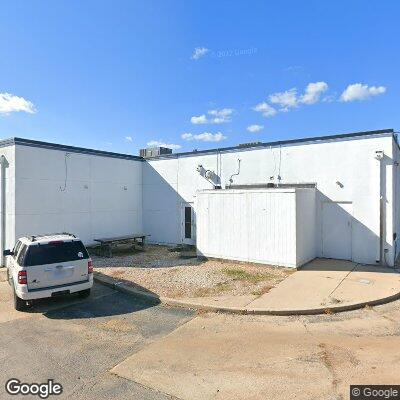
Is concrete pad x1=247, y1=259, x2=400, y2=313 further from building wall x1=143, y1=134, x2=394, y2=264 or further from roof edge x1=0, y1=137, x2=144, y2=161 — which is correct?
roof edge x1=0, y1=137, x2=144, y2=161

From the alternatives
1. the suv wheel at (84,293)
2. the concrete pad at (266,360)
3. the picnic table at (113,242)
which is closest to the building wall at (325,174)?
the picnic table at (113,242)

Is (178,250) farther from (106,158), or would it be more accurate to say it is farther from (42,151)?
(42,151)

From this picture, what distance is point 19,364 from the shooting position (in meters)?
5.03

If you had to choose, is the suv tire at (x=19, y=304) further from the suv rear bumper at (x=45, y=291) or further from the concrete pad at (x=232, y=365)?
the concrete pad at (x=232, y=365)

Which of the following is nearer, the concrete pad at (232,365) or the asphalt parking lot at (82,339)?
the concrete pad at (232,365)

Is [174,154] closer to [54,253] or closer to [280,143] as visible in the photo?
[280,143]

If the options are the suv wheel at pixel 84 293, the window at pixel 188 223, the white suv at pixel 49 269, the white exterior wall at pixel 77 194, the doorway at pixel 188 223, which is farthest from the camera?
the window at pixel 188 223

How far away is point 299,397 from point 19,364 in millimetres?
4204

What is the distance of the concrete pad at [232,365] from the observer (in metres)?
4.21

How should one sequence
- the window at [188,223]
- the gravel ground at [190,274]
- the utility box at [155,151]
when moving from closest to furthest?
the gravel ground at [190,274] < the window at [188,223] < the utility box at [155,151]

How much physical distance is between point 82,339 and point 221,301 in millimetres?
3182

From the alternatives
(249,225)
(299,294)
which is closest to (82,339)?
(299,294)
